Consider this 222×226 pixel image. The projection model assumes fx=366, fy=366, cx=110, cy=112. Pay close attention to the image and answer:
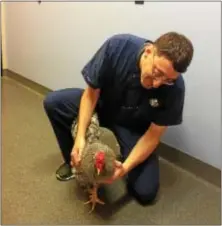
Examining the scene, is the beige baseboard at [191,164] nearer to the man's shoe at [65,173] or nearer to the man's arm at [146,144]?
the man's arm at [146,144]

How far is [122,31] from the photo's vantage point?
6.01 feet

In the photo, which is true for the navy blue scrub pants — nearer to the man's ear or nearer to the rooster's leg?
the rooster's leg

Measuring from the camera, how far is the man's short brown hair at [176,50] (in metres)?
1.07

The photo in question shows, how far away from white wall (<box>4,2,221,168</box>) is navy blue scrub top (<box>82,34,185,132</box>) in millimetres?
239

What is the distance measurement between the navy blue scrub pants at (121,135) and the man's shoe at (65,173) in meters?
0.15

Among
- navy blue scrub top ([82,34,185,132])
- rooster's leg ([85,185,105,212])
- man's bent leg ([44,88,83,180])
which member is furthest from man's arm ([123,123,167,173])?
man's bent leg ([44,88,83,180])

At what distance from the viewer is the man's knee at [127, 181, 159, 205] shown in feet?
4.63

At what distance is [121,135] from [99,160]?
0.35m

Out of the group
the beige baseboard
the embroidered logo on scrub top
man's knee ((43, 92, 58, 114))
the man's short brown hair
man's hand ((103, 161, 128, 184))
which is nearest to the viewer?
the man's short brown hair

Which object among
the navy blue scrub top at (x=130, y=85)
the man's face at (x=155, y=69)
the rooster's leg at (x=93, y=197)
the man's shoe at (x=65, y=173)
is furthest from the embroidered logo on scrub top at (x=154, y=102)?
the man's shoe at (x=65, y=173)

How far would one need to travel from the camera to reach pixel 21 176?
61.7 inches

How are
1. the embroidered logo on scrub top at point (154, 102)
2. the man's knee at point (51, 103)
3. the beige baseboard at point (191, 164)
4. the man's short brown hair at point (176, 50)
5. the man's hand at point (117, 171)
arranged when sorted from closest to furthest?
the man's short brown hair at point (176, 50) < the man's hand at point (117, 171) < the embroidered logo on scrub top at point (154, 102) < the man's knee at point (51, 103) < the beige baseboard at point (191, 164)

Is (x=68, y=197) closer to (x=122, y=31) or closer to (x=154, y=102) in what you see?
(x=154, y=102)

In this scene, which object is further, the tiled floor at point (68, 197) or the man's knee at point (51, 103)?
the man's knee at point (51, 103)
